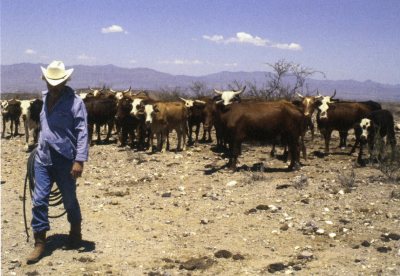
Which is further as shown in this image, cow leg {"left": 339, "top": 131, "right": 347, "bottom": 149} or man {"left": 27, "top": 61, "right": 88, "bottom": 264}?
cow leg {"left": 339, "top": 131, "right": 347, "bottom": 149}

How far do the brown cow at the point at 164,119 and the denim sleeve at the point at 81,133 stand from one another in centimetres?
806

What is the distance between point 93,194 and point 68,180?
366cm

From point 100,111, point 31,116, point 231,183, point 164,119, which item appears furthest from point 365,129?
point 31,116

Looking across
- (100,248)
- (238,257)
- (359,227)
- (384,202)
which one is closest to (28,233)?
(100,248)

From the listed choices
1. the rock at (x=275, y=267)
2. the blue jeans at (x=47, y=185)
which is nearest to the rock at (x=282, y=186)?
the rock at (x=275, y=267)

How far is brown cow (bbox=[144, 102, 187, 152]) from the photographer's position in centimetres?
1437

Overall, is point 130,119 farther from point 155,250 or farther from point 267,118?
point 155,250

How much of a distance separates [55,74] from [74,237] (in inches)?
85.9

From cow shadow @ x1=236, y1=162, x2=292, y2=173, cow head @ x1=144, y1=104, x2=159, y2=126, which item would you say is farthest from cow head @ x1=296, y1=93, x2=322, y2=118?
cow head @ x1=144, y1=104, x2=159, y2=126

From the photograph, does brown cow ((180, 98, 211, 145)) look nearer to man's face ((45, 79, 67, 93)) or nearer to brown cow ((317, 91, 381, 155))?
brown cow ((317, 91, 381, 155))

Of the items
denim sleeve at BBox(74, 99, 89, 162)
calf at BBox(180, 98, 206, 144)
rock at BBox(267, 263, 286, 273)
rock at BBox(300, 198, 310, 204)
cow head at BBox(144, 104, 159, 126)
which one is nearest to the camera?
rock at BBox(267, 263, 286, 273)

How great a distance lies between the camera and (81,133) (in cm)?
608

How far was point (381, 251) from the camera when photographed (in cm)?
641

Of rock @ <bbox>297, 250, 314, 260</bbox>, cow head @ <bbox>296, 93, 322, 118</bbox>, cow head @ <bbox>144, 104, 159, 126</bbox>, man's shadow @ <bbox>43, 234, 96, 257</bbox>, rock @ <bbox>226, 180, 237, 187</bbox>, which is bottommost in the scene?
man's shadow @ <bbox>43, 234, 96, 257</bbox>
